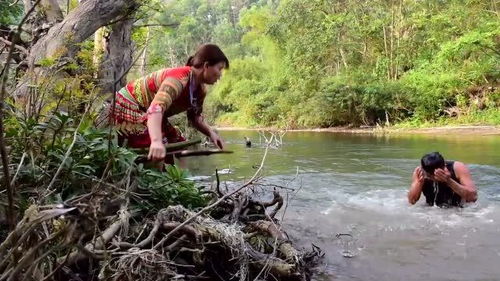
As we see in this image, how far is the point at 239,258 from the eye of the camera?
2625 mm

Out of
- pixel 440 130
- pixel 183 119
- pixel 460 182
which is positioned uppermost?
pixel 183 119

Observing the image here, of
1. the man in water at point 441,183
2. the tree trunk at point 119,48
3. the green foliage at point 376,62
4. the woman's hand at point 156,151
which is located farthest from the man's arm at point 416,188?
the green foliage at point 376,62

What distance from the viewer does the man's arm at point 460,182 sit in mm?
5255

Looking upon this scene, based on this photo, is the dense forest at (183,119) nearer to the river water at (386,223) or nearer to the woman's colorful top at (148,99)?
the woman's colorful top at (148,99)

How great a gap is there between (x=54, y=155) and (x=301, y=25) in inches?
1039

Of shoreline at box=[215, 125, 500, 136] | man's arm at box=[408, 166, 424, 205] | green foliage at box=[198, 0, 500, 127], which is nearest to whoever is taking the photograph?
man's arm at box=[408, 166, 424, 205]

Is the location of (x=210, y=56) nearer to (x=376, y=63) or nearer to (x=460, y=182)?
(x=460, y=182)

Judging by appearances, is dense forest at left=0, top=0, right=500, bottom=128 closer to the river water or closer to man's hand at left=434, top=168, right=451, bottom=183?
the river water

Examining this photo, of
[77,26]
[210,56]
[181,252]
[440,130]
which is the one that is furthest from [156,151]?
[440,130]

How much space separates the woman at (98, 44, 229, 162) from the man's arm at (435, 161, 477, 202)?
9.57 ft

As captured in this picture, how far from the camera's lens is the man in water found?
5.23 meters

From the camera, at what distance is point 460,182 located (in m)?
5.48

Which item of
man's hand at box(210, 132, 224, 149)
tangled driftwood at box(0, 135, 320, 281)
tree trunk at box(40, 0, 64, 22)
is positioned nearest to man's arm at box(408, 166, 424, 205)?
tangled driftwood at box(0, 135, 320, 281)

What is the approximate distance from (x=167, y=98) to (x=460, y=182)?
12.5 ft
